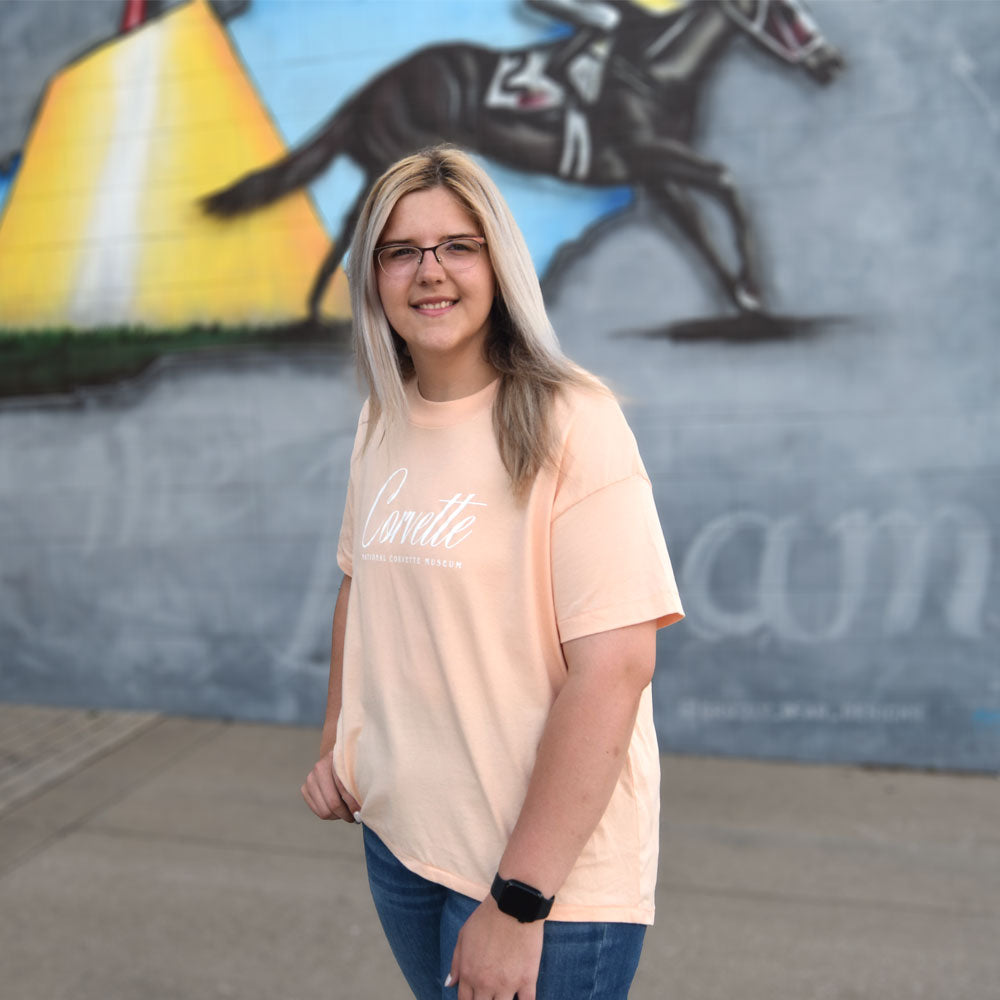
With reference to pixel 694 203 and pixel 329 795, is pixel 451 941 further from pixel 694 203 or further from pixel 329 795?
pixel 694 203

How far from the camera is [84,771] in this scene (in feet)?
13.1

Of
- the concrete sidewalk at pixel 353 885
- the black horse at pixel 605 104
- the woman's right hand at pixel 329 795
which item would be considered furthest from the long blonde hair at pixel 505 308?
the black horse at pixel 605 104

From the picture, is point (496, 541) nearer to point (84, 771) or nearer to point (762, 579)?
point (762, 579)

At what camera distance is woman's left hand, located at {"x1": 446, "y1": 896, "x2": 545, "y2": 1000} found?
3.79ft

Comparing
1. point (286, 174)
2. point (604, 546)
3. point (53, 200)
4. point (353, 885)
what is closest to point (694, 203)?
point (286, 174)

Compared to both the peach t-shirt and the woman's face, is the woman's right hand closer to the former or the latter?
the peach t-shirt

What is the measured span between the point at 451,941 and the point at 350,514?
0.68m

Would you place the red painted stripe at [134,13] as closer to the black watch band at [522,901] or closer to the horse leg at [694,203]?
the horse leg at [694,203]

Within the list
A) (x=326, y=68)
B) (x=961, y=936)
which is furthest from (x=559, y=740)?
(x=326, y=68)

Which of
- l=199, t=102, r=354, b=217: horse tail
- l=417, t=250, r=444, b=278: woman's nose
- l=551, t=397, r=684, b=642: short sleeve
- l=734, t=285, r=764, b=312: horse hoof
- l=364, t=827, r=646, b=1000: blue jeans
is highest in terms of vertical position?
l=417, t=250, r=444, b=278: woman's nose

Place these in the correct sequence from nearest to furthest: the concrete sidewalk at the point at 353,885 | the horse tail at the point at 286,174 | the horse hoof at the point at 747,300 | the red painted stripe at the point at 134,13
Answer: the concrete sidewalk at the point at 353,885
the horse hoof at the point at 747,300
the horse tail at the point at 286,174
the red painted stripe at the point at 134,13

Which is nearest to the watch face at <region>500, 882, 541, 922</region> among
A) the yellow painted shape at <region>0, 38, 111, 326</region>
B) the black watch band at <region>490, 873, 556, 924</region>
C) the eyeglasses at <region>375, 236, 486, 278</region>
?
the black watch band at <region>490, 873, 556, 924</region>

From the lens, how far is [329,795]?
1.47 m

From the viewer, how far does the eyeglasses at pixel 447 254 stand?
1285 mm
